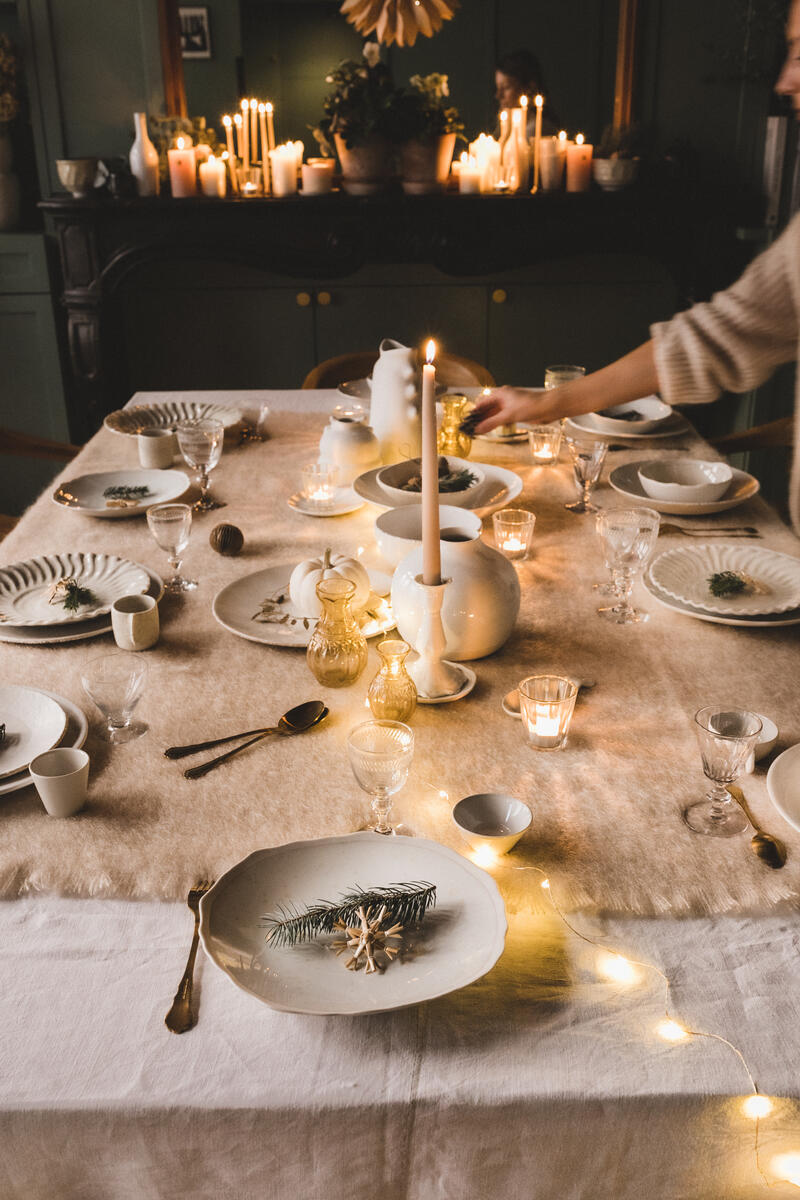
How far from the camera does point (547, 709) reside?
1.04m

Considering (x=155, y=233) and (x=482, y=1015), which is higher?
(x=155, y=233)

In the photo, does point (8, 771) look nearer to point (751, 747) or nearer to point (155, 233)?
point (751, 747)

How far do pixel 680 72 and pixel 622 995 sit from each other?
370 cm

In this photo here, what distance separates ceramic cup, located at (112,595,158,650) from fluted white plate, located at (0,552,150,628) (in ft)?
0.17

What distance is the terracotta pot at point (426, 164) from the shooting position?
3406 mm

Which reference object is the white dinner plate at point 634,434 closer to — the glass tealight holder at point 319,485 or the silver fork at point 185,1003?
the glass tealight holder at point 319,485

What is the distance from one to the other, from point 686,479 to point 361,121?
85.9 inches

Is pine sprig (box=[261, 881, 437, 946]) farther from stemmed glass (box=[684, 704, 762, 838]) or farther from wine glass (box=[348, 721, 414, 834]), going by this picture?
stemmed glass (box=[684, 704, 762, 838])

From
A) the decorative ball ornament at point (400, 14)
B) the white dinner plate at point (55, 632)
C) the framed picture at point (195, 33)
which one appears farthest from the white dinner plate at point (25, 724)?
the framed picture at point (195, 33)

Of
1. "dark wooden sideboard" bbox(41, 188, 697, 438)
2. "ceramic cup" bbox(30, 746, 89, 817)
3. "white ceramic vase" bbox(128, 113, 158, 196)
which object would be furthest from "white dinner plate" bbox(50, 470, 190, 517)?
"white ceramic vase" bbox(128, 113, 158, 196)

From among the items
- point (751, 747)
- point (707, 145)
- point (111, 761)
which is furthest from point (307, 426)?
A: point (707, 145)

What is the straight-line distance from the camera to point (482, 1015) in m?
0.74

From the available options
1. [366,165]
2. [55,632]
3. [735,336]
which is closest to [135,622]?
[55,632]

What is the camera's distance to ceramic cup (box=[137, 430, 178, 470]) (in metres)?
1.95
